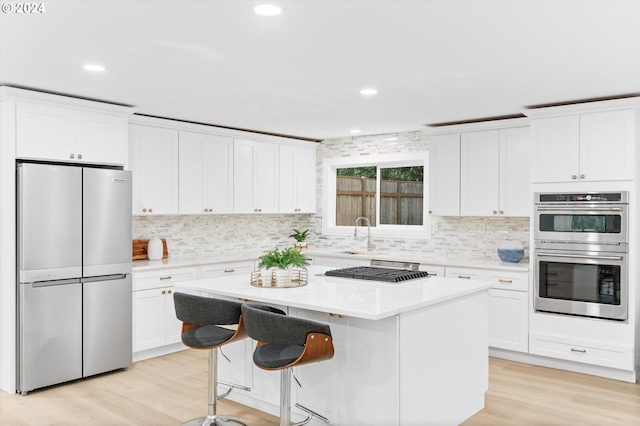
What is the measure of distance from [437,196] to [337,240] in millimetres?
1851

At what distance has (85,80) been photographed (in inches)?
161

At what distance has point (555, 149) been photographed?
5023mm

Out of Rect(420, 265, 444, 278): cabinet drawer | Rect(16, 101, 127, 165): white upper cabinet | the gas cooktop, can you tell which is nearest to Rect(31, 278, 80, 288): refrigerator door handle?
Rect(16, 101, 127, 165): white upper cabinet

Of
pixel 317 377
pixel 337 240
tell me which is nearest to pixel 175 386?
pixel 317 377

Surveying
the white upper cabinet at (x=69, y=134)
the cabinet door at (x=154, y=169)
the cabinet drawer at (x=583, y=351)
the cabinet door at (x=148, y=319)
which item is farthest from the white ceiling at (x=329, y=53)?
the cabinet drawer at (x=583, y=351)

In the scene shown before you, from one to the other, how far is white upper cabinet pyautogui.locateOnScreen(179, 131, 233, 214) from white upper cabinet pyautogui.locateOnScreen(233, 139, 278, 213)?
11 centimetres

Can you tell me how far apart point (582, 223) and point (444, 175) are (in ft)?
5.50

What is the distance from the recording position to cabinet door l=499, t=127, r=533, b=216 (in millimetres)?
5516

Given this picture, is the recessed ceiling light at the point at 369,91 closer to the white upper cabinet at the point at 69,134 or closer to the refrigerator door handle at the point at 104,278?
the white upper cabinet at the point at 69,134

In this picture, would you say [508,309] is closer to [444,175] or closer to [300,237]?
[444,175]

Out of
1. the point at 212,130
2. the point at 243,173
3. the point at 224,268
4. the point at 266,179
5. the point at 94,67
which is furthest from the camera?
the point at 266,179

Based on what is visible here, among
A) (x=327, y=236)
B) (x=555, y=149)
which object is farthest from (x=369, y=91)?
(x=327, y=236)

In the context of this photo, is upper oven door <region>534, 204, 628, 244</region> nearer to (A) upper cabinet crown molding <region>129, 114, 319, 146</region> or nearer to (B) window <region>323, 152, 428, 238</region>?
(B) window <region>323, 152, 428, 238</region>

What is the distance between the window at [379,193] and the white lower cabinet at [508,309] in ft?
4.65
